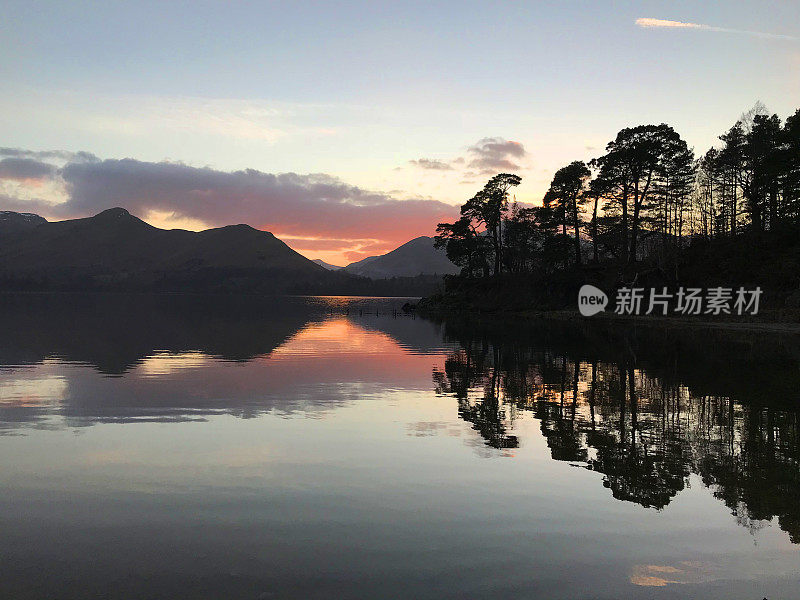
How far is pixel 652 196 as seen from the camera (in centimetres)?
7950

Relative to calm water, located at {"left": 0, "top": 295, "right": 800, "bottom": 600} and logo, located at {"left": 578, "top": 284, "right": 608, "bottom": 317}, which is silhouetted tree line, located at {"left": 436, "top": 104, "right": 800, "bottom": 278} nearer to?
logo, located at {"left": 578, "top": 284, "right": 608, "bottom": 317}

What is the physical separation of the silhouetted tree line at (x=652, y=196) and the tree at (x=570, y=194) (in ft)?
0.52

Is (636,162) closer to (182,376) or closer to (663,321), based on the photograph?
(663,321)

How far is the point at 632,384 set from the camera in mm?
27141

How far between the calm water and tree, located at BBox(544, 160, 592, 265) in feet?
216

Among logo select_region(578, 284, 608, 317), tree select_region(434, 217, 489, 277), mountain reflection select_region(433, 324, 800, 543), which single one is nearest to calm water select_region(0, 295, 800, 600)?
mountain reflection select_region(433, 324, 800, 543)

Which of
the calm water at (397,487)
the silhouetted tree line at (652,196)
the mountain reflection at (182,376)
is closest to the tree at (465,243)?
the silhouetted tree line at (652,196)

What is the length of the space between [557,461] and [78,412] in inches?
639

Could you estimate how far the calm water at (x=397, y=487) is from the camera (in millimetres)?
8352

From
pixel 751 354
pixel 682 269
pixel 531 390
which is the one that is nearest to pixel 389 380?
pixel 531 390

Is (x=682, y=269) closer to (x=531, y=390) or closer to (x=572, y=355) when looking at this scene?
(x=572, y=355)

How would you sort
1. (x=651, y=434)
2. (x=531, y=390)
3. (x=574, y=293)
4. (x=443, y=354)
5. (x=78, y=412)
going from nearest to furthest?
(x=651, y=434), (x=78, y=412), (x=531, y=390), (x=443, y=354), (x=574, y=293)

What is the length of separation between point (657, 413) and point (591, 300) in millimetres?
66595

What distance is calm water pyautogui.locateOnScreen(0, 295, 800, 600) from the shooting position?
8352 mm
